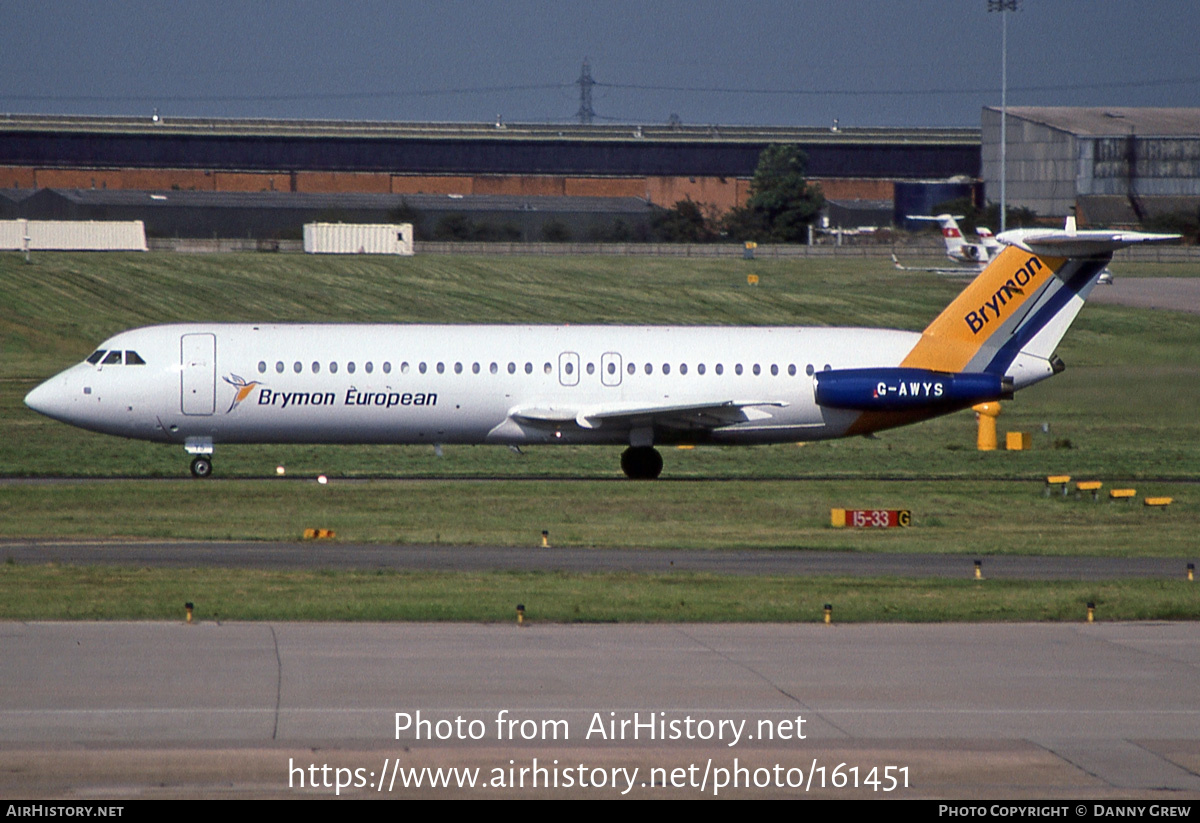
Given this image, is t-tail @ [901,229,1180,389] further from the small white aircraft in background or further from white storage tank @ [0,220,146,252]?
white storage tank @ [0,220,146,252]

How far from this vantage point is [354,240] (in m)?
102

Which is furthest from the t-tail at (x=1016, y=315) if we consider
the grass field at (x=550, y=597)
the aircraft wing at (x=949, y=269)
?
the aircraft wing at (x=949, y=269)

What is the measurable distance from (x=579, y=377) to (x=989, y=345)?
9.96m

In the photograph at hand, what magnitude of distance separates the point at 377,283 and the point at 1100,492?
2164 inches

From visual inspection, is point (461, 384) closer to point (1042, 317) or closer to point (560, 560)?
point (560, 560)

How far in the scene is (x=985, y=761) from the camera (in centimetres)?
1286

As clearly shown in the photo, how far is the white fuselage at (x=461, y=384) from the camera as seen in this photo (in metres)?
36.2

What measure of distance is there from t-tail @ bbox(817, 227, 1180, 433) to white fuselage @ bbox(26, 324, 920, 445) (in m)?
0.63

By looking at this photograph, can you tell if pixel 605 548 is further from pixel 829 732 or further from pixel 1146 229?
pixel 1146 229

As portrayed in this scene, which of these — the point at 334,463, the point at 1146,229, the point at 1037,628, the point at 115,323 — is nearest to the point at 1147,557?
the point at 1037,628

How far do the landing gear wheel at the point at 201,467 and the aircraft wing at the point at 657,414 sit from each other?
7177mm

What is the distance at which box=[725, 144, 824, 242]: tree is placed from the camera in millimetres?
133000

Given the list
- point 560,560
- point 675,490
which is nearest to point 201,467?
point 675,490

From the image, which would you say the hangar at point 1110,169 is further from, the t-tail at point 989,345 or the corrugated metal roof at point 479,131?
the t-tail at point 989,345
